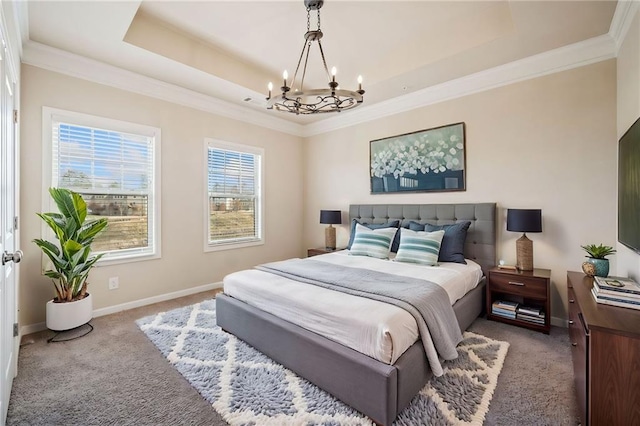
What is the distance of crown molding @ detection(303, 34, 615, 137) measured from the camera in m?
2.72

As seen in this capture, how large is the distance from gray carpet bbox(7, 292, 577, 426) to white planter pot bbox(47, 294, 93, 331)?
163 millimetres

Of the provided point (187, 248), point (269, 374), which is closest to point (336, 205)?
point (187, 248)

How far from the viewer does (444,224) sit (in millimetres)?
3559

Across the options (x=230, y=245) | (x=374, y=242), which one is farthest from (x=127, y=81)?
(x=374, y=242)

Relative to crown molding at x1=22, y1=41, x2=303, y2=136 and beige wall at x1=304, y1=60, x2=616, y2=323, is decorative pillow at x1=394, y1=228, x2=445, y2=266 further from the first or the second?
crown molding at x1=22, y1=41, x2=303, y2=136

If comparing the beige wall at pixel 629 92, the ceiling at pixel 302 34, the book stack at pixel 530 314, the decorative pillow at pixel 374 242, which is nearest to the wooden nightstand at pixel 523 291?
the book stack at pixel 530 314

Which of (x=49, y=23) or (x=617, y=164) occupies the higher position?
(x=49, y=23)

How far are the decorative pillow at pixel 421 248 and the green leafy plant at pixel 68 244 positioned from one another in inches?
125

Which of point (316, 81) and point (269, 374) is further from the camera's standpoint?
point (316, 81)

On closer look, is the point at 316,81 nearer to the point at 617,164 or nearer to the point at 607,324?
the point at 617,164

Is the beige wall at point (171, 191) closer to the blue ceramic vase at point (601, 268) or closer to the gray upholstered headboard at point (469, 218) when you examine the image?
the gray upholstered headboard at point (469, 218)

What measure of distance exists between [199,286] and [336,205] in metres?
2.45

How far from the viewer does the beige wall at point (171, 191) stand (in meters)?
2.77

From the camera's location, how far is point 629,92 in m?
2.25
